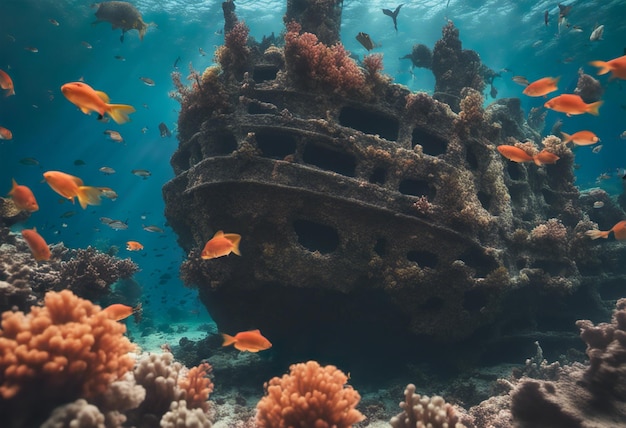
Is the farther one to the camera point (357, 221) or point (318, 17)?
point (318, 17)

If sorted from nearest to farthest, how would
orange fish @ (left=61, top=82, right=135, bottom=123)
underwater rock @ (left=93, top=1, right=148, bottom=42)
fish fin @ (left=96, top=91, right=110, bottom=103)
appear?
orange fish @ (left=61, top=82, right=135, bottom=123) → fish fin @ (left=96, top=91, right=110, bottom=103) → underwater rock @ (left=93, top=1, right=148, bottom=42)

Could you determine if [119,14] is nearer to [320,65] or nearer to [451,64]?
[320,65]

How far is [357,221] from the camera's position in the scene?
28.3 ft

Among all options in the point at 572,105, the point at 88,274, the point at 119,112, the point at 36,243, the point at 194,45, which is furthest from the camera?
the point at 194,45

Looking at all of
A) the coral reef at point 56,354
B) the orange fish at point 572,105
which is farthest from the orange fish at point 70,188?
the orange fish at point 572,105

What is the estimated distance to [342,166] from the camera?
11.4 metres

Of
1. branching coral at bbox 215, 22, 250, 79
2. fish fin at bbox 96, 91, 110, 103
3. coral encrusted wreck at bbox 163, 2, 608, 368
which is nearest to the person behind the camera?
fish fin at bbox 96, 91, 110, 103

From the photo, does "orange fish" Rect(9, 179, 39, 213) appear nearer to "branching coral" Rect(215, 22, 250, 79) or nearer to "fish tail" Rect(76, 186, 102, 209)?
"fish tail" Rect(76, 186, 102, 209)

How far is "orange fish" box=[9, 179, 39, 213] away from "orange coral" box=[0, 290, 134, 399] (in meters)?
3.71

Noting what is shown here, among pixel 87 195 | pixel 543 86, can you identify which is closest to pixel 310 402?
pixel 87 195

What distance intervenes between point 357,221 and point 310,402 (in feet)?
18.8

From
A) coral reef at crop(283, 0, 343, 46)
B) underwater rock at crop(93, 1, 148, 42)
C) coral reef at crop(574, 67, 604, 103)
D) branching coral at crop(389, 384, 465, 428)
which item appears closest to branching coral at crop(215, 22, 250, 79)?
coral reef at crop(283, 0, 343, 46)

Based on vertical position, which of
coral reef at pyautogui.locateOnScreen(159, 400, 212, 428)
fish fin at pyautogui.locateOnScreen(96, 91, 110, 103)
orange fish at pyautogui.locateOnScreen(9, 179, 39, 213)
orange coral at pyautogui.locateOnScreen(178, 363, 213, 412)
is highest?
fish fin at pyautogui.locateOnScreen(96, 91, 110, 103)

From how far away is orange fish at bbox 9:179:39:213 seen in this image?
18.4 feet
